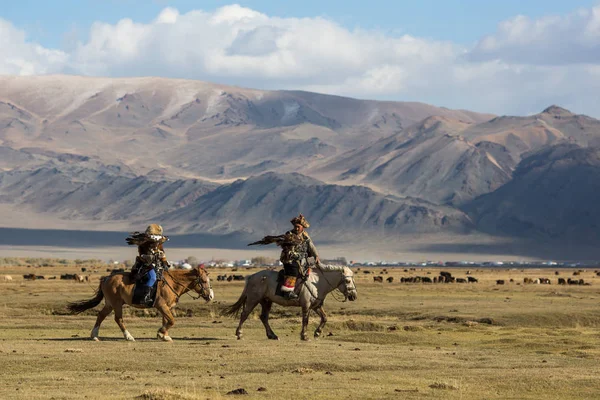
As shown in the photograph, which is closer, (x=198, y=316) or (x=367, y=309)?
(x=198, y=316)

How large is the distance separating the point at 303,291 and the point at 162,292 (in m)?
4.39

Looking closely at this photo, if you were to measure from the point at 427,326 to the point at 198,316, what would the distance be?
11.5 m

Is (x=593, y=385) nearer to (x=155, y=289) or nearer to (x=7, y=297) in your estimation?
(x=155, y=289)

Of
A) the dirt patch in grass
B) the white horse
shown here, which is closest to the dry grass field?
the dirt patch in grass

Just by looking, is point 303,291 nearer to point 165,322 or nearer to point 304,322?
point 304,322

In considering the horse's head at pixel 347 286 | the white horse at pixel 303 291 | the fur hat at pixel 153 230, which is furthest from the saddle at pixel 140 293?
the horse's head at pixel 347 286

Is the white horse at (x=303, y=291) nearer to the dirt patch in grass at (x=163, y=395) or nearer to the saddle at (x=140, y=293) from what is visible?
the saddle at (x=140, y=293)

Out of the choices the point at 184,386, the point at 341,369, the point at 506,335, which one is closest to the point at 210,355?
the point at 341,369

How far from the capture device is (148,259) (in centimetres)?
3481

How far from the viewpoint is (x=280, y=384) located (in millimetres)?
25125

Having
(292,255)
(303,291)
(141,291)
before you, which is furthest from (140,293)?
(303,291)

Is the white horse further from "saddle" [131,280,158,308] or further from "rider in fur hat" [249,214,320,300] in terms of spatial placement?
"saddle" [131,280,158,308]

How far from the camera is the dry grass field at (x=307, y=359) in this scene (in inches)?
958

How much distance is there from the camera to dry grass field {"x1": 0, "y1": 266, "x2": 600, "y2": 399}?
24328 mm
